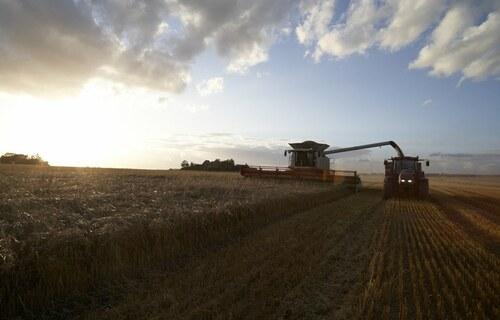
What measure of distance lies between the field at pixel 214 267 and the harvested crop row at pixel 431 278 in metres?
0.02

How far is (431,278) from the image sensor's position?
253 inches

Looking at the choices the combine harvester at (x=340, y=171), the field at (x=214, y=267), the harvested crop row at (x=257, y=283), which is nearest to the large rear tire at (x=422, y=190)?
the combine harvester at (x=340, y=171)

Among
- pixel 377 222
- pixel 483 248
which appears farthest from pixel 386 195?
pixel 483 248

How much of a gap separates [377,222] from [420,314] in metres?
8.06

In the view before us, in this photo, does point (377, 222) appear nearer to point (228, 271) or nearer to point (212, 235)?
point (212, 235)

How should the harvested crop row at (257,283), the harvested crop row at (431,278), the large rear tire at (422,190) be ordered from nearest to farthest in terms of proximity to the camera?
1. the harvested crop row at (257,283)
2. the harvested crop row at (431,278)
3. the large rear tire at (422,190)

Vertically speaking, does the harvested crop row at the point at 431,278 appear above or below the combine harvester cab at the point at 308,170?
below

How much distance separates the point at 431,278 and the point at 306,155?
24768 mm

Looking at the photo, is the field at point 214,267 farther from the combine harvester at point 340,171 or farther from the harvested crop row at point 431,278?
the combine harvester at point 340,171

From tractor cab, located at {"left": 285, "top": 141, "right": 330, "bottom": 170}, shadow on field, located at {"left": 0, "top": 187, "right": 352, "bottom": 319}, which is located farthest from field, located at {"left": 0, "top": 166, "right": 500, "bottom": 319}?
tractor cab, located at {"left": 285, "top": 141, "right": 330, "bottom": 170}

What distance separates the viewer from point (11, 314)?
4.68 m

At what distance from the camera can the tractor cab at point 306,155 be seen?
30750mm

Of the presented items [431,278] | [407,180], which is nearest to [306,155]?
[407,180]

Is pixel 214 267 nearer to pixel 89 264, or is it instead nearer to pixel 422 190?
pixel 89 264
